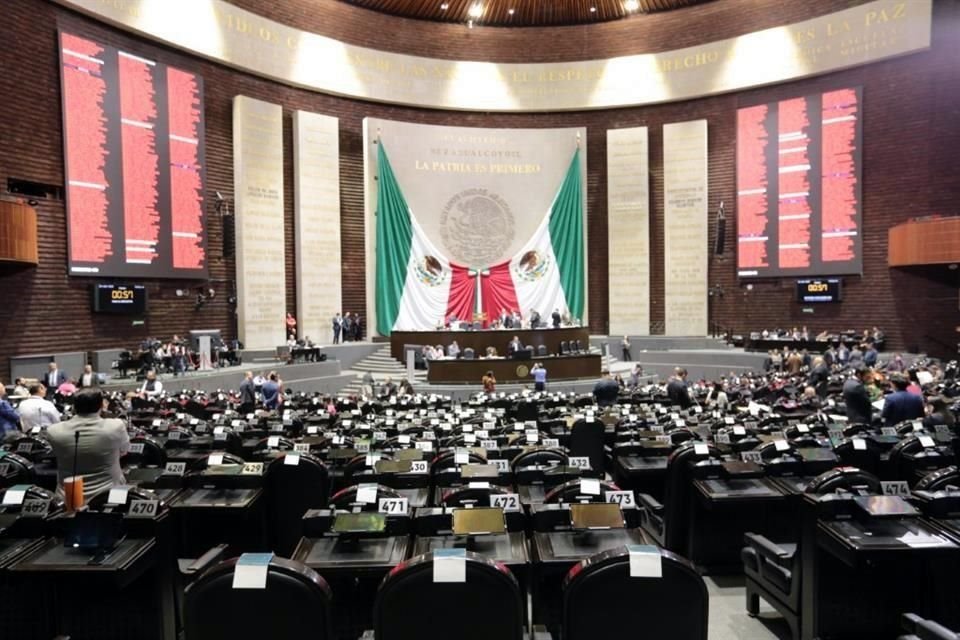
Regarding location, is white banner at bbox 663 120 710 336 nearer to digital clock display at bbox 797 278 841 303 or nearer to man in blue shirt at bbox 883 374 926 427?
digital clock display at bbox 797 278 841 303

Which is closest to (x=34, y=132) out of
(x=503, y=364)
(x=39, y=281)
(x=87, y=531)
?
(x=39, y=281)

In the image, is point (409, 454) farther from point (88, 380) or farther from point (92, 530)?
point (88, 380)

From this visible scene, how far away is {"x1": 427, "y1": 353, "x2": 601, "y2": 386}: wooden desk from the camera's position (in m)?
15.6

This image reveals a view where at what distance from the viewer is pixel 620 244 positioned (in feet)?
76.7

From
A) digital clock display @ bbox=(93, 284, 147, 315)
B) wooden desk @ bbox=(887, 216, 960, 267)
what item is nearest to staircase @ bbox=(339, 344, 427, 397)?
digital clock display @ bbox=(93, 284, 147, 315)

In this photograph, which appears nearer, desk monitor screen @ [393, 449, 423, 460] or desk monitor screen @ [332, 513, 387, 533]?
desk monitor screen @ [332, 513, 387, 533]

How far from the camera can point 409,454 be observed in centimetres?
472

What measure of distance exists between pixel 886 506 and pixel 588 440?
140 inches

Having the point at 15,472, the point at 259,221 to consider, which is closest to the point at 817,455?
the point at 15,472

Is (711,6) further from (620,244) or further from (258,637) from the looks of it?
(258,637)

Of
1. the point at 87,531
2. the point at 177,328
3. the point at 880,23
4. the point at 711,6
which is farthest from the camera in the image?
the point at 711,6

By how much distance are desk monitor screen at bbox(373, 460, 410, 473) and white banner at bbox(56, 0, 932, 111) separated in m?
15.8

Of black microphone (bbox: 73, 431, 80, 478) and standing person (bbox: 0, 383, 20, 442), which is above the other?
black microphone (bbox: 73, 431, 80, 478)

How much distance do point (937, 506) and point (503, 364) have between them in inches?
512
